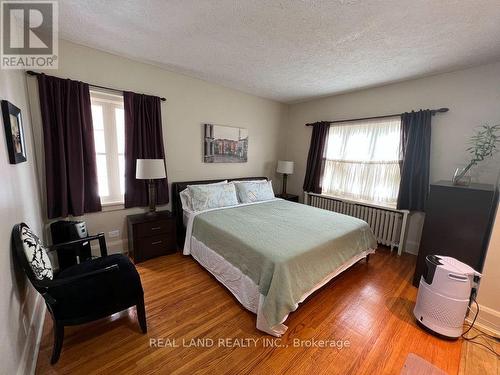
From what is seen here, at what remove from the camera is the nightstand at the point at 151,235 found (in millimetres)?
2553

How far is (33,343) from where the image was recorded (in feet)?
4.66

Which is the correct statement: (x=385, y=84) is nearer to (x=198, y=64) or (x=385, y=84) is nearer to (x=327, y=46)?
(x=327, y=46)

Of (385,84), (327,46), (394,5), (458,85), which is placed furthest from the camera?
(385,84)

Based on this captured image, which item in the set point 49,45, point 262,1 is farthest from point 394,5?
point 49,45

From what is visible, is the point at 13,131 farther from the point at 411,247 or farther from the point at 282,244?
the point at 411,247

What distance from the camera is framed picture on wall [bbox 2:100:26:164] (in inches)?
53.2

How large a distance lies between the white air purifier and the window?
136 inches

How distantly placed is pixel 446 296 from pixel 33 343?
3082mm

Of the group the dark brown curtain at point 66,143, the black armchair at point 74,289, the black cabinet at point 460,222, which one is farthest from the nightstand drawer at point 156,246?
the black cabinet at point 460,222

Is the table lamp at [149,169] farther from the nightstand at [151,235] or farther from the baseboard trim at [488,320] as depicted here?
the baseboard trim at [488,320]

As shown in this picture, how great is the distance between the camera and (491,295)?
5.91 ft

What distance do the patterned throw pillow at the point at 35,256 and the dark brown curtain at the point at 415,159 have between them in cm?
394

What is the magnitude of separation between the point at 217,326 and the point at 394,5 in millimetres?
2832

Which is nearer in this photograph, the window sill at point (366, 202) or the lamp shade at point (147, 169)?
the lamp shade at point (147, 169)
